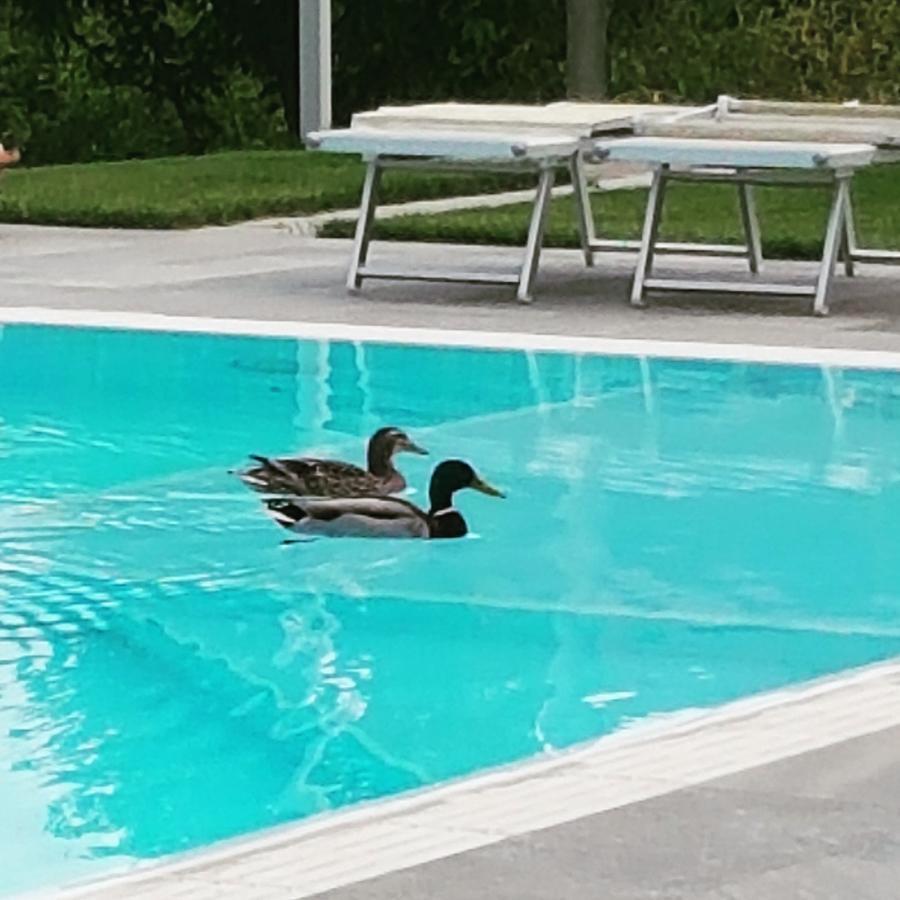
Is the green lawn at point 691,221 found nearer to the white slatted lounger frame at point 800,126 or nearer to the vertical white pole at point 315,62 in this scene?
the white slatted lounger frame at point 800,126

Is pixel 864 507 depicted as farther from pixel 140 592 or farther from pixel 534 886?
pixel 534 886

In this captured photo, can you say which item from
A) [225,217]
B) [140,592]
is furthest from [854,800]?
[225,217]

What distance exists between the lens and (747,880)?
174 inches

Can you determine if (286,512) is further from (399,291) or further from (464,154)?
(399,291)

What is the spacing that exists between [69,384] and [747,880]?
20.4 ft

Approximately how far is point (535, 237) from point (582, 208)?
0.99 meters

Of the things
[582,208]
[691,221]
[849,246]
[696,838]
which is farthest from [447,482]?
[691,221]

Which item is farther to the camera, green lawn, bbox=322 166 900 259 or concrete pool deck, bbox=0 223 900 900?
green lawn, bbox=322 166 900 259

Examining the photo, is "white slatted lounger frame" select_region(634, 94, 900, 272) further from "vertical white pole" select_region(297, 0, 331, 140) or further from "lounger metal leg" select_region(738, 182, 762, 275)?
"vertical white pole" select_region(297, 0, 331, 140)

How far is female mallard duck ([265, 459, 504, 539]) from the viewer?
24.6ft

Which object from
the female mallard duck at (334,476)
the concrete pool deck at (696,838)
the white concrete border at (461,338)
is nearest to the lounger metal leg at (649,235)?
the white concrete border at (461,338)

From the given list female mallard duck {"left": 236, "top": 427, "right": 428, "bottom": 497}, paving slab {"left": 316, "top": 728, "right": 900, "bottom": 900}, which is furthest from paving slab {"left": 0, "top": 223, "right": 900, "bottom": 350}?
paving slab {"left": 316, "top": 728, "right": 900, "bottom": 900}

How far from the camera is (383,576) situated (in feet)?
23.5

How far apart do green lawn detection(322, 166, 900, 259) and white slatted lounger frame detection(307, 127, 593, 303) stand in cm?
166
